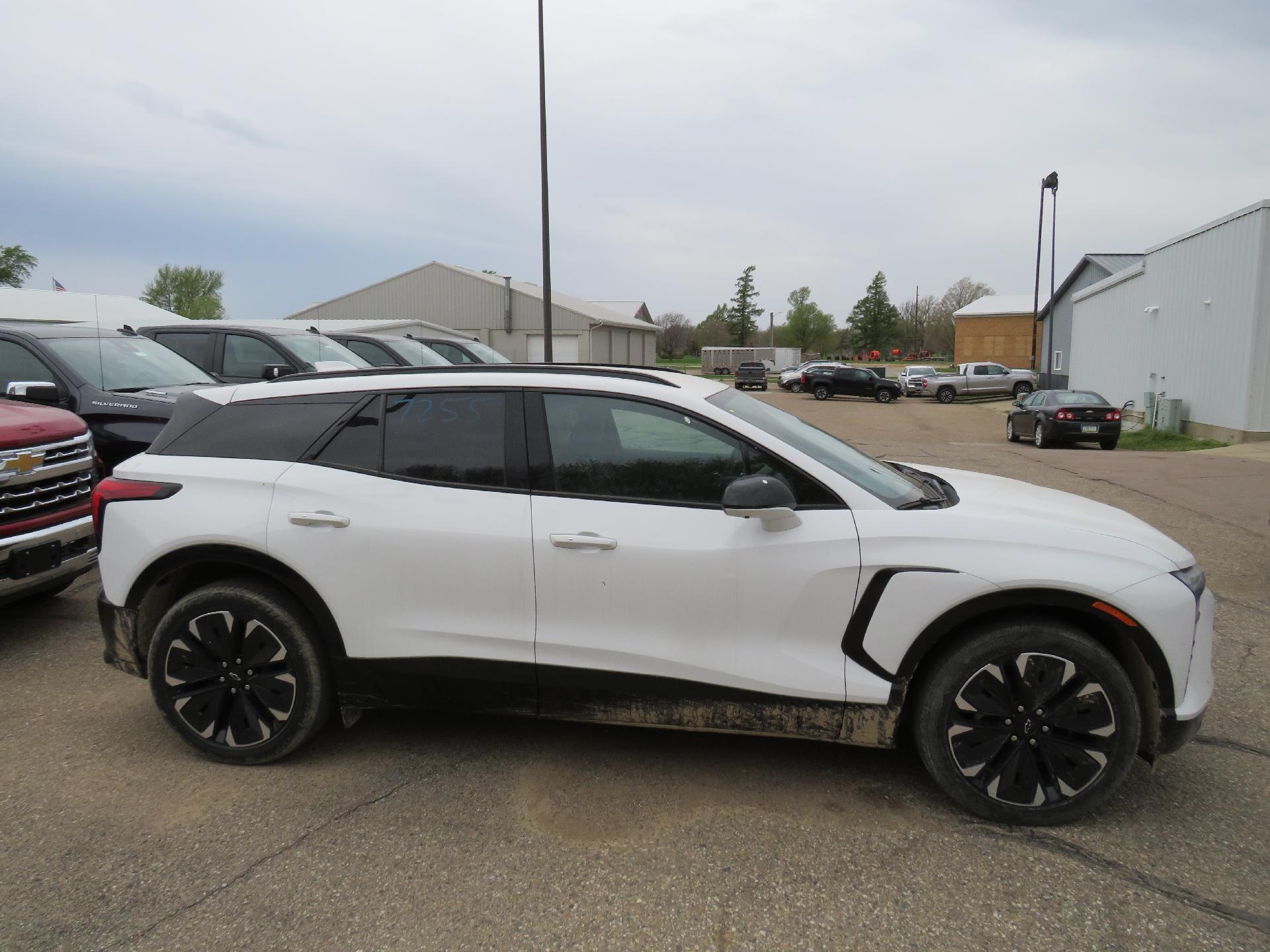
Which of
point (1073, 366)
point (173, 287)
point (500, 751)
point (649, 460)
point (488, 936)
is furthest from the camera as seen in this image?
point (173, 287)

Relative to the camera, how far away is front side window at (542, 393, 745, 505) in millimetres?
3336

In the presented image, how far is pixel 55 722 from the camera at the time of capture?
4086 millimetres

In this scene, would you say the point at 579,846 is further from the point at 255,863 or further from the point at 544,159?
the point at 544,159

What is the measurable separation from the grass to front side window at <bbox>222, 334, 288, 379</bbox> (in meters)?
17.6

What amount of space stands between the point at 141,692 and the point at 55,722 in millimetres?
405

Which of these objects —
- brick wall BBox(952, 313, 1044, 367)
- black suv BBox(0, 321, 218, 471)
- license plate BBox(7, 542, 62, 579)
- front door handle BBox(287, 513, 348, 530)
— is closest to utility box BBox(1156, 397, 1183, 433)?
black suv BBox(0, 321, 218, 471)

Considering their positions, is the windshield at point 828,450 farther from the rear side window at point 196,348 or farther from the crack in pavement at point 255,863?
the rear side window at point 196,348

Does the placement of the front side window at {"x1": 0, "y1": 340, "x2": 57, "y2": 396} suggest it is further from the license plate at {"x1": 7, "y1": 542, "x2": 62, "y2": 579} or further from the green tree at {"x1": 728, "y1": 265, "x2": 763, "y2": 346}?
the green tree at {"x1": 728, "y1": 265, "x2": 763, "y2": 346}

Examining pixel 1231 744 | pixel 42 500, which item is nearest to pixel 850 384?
pixel 1231 744

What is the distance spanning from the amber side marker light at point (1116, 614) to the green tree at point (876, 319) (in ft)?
340

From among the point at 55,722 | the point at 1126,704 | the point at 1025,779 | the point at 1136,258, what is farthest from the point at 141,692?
the point at 1136,258

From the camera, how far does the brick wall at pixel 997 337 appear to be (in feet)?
206

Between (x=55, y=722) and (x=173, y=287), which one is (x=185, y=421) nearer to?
(x=55, y=722)

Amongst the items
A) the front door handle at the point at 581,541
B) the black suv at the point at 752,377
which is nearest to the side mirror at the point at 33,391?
the front door handle at the point at 581,541
